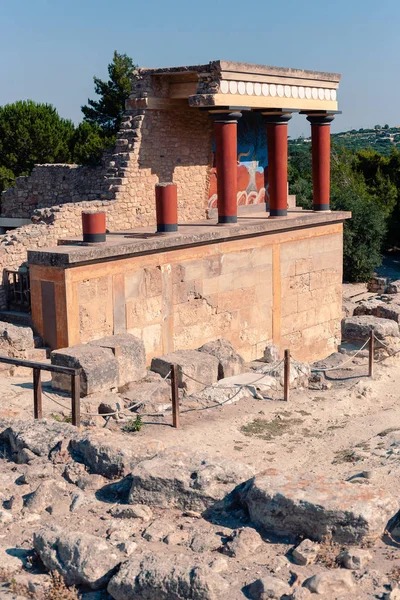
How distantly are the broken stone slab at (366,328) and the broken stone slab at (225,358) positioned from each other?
346cm

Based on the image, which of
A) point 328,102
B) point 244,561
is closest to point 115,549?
point 244,561

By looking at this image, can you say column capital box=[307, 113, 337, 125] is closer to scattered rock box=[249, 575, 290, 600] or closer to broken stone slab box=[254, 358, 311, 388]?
broken stone slab box=[254, 358, 311, 388]

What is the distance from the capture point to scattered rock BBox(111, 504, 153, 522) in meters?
5.81

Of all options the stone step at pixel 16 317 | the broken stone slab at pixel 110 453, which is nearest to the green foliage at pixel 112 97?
the stone step at pixel 16 317

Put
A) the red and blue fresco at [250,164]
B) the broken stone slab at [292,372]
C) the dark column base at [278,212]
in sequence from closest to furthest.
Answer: the broken stone slab at [292,372] < the dark column base at [278,212] < the red and blue fresco at [250,164]

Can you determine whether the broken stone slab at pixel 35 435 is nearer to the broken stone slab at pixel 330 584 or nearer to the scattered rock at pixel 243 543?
the scattered rock at pixel 243 543

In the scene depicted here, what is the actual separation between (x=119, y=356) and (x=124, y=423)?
4.68 ft

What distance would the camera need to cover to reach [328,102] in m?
16.5

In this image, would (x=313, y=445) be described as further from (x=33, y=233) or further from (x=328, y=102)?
(x=328, y=102)

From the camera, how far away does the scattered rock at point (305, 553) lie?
201 inches

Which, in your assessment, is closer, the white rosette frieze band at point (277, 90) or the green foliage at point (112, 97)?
the white rosette frieze band at point (277, 90)

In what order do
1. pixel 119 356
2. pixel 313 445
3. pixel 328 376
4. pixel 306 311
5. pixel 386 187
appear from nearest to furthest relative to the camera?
pixel 313 445
pixel 119 356
pixel 328 376
pixel 306 311
pixel 386 187

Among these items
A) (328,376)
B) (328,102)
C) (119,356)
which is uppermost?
(328,102)

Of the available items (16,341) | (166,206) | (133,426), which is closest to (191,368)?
(133,426)
